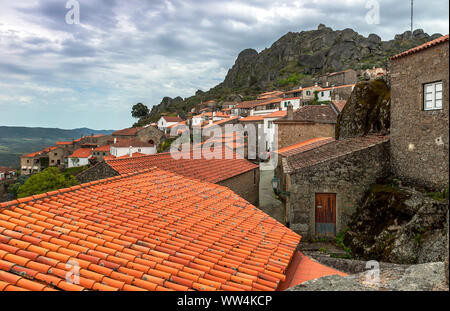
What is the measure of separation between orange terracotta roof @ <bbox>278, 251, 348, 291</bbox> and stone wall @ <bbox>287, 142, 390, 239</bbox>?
575 centimetres

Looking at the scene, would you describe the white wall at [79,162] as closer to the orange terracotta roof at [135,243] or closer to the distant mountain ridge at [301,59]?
the distant mountain ridge at [301,59]

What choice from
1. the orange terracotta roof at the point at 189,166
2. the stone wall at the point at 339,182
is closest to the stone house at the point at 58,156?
the orange terracotta roof at the point at 189,166

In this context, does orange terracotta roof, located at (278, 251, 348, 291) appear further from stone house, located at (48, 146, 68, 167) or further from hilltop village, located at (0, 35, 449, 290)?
stone house, located at (48, 146, 68, 167)

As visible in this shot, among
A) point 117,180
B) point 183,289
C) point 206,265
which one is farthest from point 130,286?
point 117,180

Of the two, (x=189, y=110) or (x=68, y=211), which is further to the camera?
(x=189, y=110)

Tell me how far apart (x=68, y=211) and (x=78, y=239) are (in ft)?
4.73

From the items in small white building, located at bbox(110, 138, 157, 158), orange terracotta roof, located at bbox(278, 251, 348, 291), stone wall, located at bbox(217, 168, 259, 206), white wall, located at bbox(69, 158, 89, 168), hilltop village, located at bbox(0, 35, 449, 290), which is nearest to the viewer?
→ hilltop village, located at bbox(0, 35, 449, 290)

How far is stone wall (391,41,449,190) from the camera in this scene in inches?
336

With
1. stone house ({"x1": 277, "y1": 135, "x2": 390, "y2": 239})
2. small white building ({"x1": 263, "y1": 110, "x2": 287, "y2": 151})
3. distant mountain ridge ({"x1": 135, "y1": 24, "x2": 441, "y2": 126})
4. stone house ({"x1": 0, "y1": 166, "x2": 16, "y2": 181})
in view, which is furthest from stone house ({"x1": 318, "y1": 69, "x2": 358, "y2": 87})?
stone house ({"x1": 0, "y1": 166, "x2": 16, "y2": 181})

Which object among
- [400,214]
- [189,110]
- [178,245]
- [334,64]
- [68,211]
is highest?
[334,64]

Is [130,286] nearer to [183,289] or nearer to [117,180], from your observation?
[183,289]

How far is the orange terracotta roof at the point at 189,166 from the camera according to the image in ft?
46.2

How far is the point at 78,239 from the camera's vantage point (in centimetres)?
448

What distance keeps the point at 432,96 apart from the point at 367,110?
4619 millimetres
